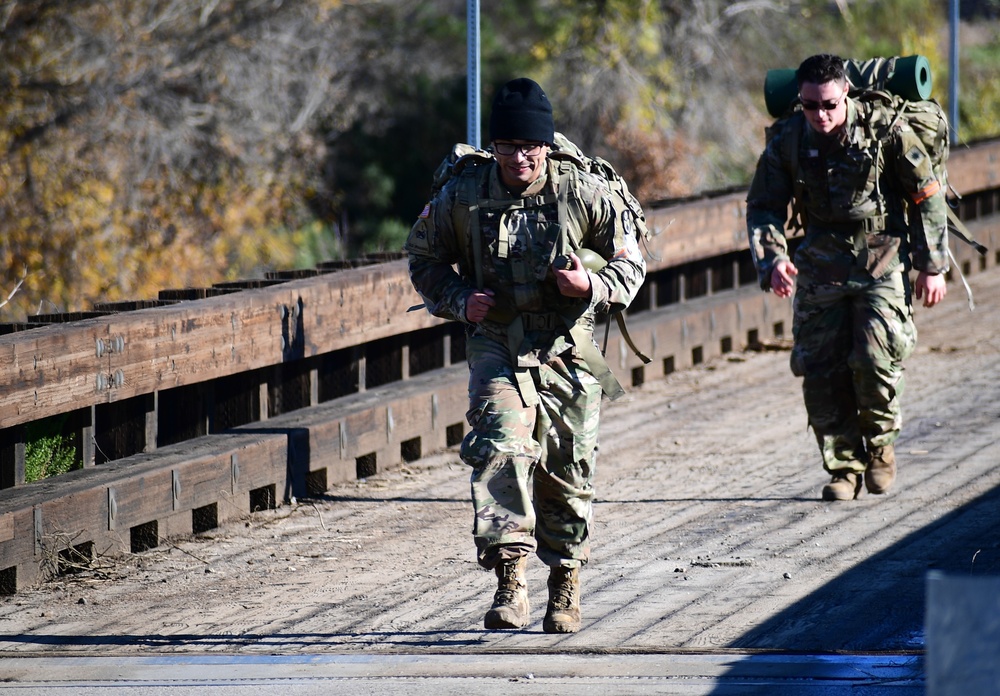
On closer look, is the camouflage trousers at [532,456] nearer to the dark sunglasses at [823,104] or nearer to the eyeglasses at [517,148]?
the eyeglasses at [517,148]

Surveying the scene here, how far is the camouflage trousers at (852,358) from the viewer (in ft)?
24.7

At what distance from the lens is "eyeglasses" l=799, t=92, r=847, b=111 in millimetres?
7102

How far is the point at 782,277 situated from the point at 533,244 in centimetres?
197

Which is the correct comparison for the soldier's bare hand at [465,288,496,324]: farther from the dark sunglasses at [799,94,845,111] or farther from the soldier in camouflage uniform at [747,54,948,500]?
the dark sunglasses at [799,94,845,111]

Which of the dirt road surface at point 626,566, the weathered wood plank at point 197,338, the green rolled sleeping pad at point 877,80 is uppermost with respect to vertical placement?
the green rolled sleeping pad at point 877,80

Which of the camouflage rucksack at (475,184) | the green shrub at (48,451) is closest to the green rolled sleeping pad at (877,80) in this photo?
the camouflage rucksack at (475,184)

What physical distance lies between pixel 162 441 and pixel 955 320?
731cm

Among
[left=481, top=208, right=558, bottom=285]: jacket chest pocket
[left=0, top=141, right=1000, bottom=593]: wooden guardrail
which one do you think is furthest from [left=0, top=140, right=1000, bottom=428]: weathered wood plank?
[left=481, top=208, right=558, bottom=285]: jacket chest pocket

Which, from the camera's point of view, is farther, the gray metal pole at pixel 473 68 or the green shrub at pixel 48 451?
the gray metal pole at pixel 473 68

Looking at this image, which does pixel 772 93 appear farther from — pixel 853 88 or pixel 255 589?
pixel 255 589

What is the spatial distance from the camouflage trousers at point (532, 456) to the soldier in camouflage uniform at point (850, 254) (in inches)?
71.2

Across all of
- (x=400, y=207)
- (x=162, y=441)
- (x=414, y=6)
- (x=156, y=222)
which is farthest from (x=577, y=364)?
(x=414, y=6)

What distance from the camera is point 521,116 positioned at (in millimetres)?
5461

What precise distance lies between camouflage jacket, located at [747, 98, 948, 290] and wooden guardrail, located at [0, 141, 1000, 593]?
0.76 metres
